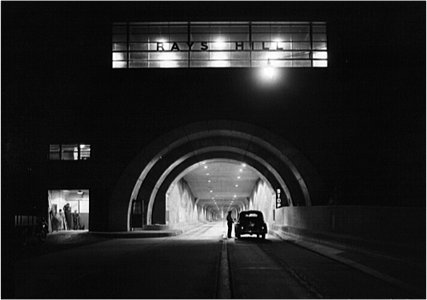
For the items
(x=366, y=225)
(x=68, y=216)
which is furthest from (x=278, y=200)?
(x=366, y=225)

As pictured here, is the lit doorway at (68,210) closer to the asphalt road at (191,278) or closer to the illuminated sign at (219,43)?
the illuminated sign at (219,43)

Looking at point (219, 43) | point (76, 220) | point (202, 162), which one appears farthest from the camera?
point (202, 162)

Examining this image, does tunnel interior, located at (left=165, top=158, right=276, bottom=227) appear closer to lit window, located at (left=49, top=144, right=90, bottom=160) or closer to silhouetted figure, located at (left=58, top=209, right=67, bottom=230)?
silhouetted figure, located at (left=58, top=209, right=67, bottom=230)

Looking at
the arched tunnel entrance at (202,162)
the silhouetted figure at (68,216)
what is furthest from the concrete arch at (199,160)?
the silhouetted figure at (68,216)

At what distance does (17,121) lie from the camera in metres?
36.9

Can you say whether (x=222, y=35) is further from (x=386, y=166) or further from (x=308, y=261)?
(x=308, y=261)

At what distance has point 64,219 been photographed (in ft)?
135

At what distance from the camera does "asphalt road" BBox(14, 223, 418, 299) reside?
11.5 metres

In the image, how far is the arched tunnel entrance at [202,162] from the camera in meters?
36.2

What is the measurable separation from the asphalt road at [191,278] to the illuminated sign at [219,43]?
2032 centimetres

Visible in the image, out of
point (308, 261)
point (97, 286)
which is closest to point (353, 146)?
point (308, 261)

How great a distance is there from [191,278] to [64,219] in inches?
1143

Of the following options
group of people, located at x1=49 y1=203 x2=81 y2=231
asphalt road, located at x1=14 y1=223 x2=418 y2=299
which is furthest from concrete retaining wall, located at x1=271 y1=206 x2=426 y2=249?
group of people, located at x1=49 y1=203 x2=81 y2=231

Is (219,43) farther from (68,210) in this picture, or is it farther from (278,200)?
(278,200)
